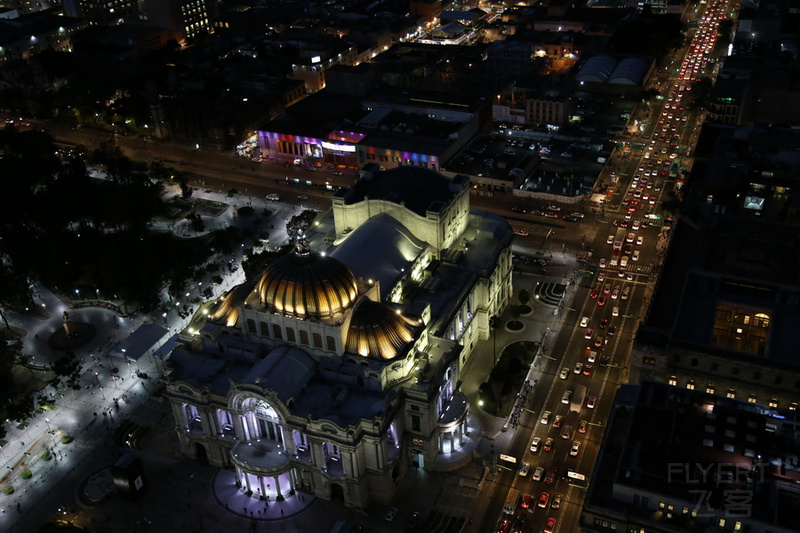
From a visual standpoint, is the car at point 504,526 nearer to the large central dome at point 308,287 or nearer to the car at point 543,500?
the car at point 543,500

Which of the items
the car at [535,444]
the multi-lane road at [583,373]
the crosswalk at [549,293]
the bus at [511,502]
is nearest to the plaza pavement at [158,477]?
the bus at [511,502]

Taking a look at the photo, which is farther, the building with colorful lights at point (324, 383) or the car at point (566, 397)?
the car at point (566, 397)

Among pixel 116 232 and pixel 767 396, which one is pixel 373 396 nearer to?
pixel 767 396

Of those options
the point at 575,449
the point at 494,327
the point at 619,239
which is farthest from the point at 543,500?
the point at 619,239

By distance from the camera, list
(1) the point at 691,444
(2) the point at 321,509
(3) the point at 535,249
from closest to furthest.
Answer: (1) the point at 691,444
(2) the point at 321,509
(3) the point at 535,249

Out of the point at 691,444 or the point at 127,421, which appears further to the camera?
the point at 127,421

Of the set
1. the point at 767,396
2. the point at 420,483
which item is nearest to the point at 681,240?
the point at 767,396

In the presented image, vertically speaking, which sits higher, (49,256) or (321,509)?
(49,256)
